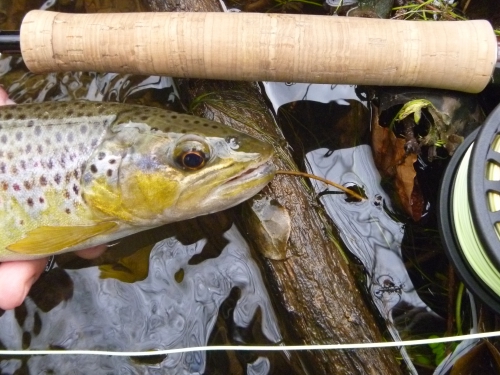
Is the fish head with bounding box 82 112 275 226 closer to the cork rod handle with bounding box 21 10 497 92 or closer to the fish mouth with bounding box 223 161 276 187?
the fish mouth with bounding box 223 161 276 187

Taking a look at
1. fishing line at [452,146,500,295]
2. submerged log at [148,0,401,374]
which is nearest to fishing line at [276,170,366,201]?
submerged log at [148,0,401,374]

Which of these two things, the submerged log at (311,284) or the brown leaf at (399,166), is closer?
the submerged log at (311,284)

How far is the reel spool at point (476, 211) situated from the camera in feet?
5.57

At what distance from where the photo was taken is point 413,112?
2104mm

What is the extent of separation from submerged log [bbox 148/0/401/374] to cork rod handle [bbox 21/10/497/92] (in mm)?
262

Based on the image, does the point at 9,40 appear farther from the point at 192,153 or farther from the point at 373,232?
the point at 373,232

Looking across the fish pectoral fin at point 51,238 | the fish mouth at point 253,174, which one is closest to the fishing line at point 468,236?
the fish mouth at point 253,174

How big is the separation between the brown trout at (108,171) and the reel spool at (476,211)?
0.70 m

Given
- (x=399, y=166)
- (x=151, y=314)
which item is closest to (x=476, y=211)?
(x=399, y=166)

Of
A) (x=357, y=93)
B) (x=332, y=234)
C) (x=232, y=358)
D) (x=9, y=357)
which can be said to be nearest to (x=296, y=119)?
(x=357, y=93)

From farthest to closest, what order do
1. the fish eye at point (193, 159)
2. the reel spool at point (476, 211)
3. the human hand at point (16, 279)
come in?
the human hand at point (16, 279)
the fish eye at point (193, 159)
the reel spool at point (476, 211)

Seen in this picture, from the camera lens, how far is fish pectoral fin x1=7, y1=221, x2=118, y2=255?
1944 millimetres

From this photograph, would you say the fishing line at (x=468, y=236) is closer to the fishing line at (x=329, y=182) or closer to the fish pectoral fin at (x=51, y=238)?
the fishing line at (x=329, y=182)

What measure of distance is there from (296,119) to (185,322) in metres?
1.09
